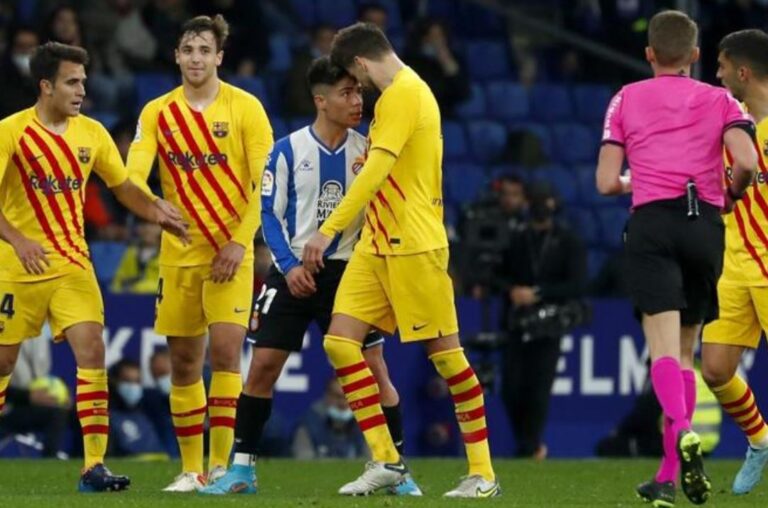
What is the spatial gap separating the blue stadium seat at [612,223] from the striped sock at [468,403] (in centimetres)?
982

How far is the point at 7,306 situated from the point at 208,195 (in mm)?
1224

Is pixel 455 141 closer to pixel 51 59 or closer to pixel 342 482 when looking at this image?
pixel 342 482

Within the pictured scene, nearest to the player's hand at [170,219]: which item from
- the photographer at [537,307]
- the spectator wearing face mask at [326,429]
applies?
the spectator wearing face mask at [326,429]

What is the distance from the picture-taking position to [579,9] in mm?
23062

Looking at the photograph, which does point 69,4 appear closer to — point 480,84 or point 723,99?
point 480,84

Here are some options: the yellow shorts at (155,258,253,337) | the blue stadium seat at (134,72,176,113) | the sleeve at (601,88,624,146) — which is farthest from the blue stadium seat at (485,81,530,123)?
the sleeve at (601,88,624,146)

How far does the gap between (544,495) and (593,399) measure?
5.62m

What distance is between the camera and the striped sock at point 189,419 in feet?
39.0

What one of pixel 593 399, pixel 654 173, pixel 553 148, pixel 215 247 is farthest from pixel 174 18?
pixel 654 173

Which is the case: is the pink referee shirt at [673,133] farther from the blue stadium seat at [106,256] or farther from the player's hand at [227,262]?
the blue stadium seat at [106,256]

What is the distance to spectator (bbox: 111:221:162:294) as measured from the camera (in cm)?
1689

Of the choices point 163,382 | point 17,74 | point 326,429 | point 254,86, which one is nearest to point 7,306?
point 163,382

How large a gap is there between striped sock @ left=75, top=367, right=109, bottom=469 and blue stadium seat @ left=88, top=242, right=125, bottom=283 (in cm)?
612

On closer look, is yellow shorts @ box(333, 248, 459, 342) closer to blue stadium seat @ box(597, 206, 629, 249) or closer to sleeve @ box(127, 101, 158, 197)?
sleeve @ box(127, 101, 158, 197)
